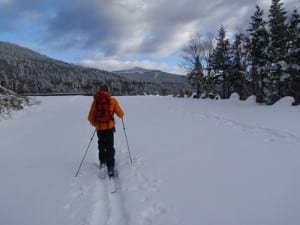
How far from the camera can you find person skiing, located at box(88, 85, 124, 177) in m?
6.42

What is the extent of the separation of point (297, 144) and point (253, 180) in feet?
9.45

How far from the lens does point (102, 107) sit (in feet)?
21.1

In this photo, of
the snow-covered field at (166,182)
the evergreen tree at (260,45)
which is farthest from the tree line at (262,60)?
the snow-covered field at (166,182)

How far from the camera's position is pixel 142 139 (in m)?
9.73

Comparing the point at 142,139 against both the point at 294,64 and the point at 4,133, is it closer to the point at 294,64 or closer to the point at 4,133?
the point at 4,133

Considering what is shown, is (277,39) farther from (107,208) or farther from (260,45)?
(107,208)

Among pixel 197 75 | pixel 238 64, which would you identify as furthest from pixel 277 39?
pixel 197 75

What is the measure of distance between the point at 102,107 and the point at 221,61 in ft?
118

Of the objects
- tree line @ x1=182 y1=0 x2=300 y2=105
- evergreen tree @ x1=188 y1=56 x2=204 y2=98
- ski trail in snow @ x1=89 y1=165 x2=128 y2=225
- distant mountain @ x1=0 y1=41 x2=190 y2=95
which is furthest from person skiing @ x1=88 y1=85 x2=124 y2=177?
distant mountain @ x1=0 y1=41 x2=190 y2=95

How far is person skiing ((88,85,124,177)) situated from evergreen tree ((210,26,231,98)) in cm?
3553

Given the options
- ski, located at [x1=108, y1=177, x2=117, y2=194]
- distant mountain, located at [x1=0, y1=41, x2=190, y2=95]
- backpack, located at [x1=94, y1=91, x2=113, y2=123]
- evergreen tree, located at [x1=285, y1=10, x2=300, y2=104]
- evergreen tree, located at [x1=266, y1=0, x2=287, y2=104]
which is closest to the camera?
ski, located at [x1=108, y1=177, x2=117, y2=194]

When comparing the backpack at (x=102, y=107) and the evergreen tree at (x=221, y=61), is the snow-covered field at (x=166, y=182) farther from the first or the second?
the evergreen tree at (x=221, y=61)

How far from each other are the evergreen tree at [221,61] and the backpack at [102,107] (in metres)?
35.6

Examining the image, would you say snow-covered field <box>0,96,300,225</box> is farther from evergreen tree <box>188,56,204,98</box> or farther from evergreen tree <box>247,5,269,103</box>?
evergreen tree <box>188,56,204,98</box>
